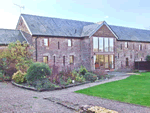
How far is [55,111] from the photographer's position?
741cm

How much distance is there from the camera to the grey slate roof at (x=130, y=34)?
2973 cm

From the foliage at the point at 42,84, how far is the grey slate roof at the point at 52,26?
366 inches

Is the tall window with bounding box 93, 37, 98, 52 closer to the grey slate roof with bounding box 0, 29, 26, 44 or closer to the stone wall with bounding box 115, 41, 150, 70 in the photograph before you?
the stone wall with bounding box 115, 41, 150, 70

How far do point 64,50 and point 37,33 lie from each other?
4.67 metres

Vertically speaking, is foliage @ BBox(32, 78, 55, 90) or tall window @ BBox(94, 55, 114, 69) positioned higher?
tall window @ BBox(94, 55, 114, 69)

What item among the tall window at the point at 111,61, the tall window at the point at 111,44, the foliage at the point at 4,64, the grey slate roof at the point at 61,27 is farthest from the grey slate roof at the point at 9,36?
the tall window at the point at 111,61

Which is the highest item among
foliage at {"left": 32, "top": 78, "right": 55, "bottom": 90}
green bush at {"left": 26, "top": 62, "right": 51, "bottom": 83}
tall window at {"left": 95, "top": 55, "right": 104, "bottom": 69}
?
tall window at {"left": 95, "top": 55, "right": 104, "bottom": 69}

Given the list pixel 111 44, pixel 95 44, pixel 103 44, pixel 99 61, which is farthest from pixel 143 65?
pixel 95 44

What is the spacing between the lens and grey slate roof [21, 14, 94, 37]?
2248 cm

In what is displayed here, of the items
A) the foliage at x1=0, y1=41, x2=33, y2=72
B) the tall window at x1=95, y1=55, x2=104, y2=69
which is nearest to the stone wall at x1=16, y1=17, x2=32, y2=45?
the foliage at x1=0, y1=41, x2=33, y2=72

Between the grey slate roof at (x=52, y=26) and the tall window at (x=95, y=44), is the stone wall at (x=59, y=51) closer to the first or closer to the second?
the grey slate roof at (x=52, y=26)

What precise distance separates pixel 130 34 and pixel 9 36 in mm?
21201

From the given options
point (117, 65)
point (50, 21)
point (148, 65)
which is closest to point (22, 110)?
point (50, 21)

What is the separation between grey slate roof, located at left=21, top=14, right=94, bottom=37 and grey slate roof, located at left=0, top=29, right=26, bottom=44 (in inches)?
84.1
